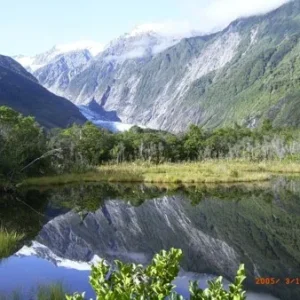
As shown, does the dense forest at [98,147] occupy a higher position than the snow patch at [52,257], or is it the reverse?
the snow patch at [52,257]

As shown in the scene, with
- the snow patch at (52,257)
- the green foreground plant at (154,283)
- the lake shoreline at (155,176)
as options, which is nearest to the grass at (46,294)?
the snow patch at (52,257)

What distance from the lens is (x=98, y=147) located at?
6438cm

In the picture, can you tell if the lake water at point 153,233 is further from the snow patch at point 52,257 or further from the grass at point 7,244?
the grass at point 7,244

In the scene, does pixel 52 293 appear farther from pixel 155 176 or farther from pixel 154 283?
pixel 155 176

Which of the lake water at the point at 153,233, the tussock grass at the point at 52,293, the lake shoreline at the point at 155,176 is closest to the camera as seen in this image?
the tussock grass at the point at 52,293

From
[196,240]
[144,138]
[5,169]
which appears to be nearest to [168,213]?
[196,240]

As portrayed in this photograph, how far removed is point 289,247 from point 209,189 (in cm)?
2083

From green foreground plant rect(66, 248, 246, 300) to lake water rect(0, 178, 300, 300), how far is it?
7.41 m

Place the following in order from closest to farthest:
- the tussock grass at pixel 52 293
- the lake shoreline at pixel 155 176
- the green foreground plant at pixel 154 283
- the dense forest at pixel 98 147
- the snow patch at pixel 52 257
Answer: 1. the green foreground plant at pixel 154 283
2. the tussock grass at pixel 52 293
3. the snow patch at pixel 52 257
4. the dense forest at pixel 98 147
5. the lake shoreline at pixel 155 176

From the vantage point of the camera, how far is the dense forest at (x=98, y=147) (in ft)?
130

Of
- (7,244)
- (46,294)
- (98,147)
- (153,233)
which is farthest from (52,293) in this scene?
(98,147)

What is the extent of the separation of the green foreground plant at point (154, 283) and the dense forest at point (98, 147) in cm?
3197

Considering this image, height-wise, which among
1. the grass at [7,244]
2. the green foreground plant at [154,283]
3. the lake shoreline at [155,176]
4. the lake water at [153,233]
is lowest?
the lake shoreline at [155,176]

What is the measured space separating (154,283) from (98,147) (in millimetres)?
60289
